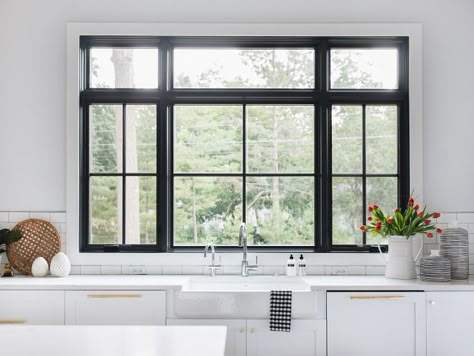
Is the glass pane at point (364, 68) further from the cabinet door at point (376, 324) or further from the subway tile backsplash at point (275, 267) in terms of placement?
the cabinet door at point (376, 324)

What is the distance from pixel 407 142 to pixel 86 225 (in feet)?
8.87

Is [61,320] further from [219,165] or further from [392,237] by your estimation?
[392,237]

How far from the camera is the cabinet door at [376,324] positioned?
11.6ft

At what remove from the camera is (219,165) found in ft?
14.1

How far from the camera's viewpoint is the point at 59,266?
394 cm

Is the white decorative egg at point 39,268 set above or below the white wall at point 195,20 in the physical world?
below

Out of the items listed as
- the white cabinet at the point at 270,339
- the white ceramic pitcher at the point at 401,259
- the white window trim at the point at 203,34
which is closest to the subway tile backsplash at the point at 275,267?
the white window trim at the point at 203,34

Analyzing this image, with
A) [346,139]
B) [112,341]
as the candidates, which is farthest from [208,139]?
[112,341]

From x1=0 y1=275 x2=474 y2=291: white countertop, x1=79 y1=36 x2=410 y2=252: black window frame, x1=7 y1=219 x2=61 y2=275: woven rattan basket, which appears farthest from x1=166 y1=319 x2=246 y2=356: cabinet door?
x1=7 y1=219 x2=61 y2=275: woven rattan basket

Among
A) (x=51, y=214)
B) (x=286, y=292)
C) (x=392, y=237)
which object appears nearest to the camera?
(x=286, y=292)

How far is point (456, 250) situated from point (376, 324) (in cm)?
90

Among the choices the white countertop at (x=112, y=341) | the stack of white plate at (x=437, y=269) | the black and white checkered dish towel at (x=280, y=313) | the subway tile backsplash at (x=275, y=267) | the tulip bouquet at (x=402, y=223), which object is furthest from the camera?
the subway tile backsplash at (x=275, y=267)

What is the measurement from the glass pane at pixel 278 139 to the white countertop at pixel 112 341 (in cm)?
214

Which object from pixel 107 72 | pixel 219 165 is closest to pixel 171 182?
pixel 219 165
